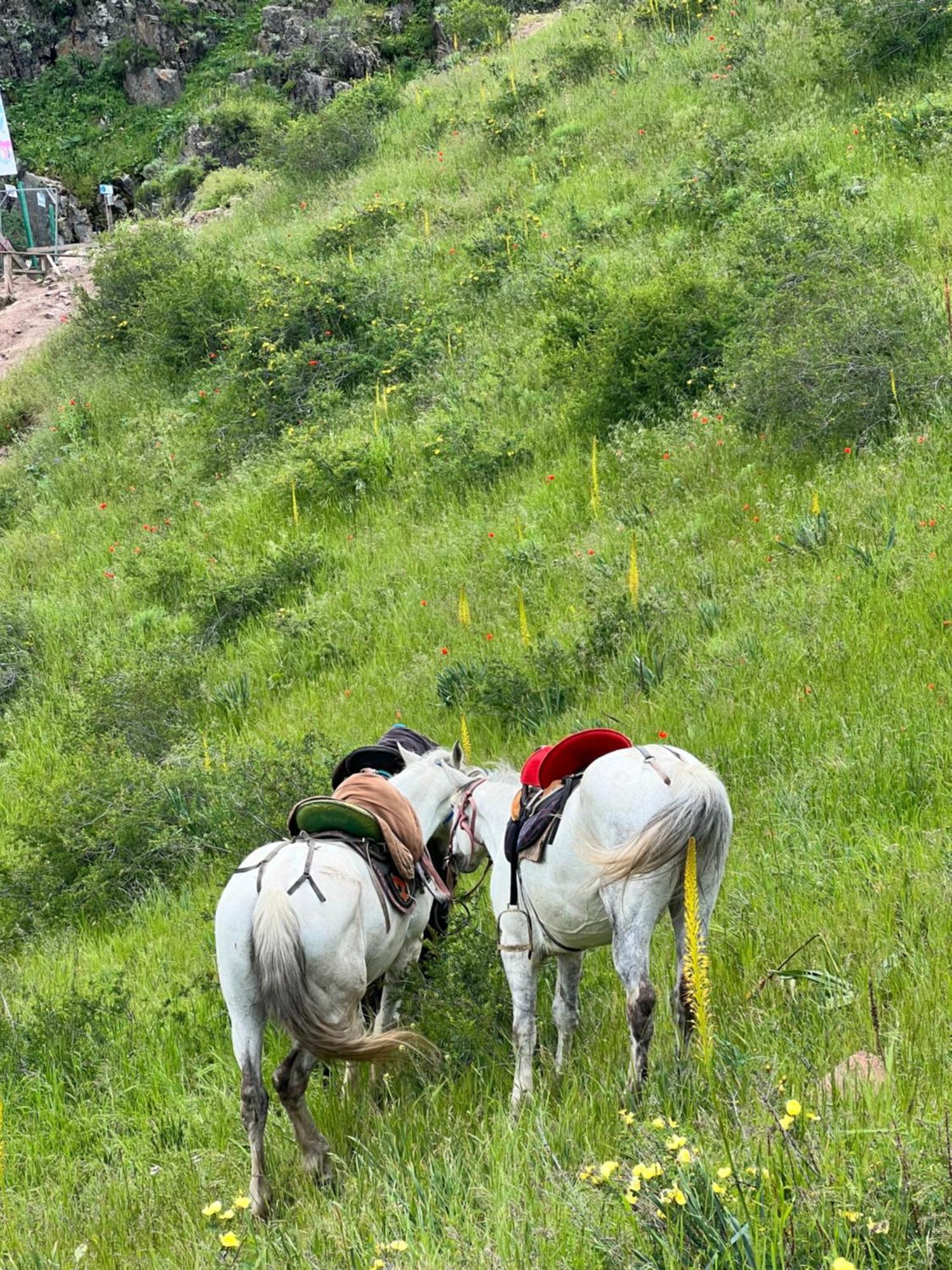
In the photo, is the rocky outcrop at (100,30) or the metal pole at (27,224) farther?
the rocky outcrop at (100,30)

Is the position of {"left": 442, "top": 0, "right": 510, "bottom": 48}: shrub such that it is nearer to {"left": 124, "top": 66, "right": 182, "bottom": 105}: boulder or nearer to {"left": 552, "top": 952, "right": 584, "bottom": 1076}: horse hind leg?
{"left": 124, "top": 66, "right": 182, "bottom": 105}: boulder

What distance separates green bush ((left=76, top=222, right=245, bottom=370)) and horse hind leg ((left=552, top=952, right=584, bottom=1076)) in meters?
15.9

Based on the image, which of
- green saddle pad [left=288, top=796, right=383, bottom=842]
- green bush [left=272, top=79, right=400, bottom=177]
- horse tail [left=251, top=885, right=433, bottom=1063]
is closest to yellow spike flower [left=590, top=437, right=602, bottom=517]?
green saddle pad [left=288, top=796, right=383, bottom=842]

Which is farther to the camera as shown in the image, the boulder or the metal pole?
the boulder

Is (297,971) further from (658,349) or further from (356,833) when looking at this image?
(658,349)

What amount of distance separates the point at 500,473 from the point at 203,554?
12.3 ft

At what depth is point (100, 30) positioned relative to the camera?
45.0m

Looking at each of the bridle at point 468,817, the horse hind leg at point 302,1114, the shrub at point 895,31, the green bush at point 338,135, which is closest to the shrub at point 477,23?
the green bush at point 338,135

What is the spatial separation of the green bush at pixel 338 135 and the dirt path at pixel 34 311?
512 centimetres

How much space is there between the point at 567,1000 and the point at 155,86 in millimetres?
46133

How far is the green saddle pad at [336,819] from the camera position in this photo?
547 cm

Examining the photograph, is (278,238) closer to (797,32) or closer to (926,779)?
(797,32)

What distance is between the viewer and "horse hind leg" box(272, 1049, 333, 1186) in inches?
195

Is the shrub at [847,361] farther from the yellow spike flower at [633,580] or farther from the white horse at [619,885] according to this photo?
the white horse at [619,885]
